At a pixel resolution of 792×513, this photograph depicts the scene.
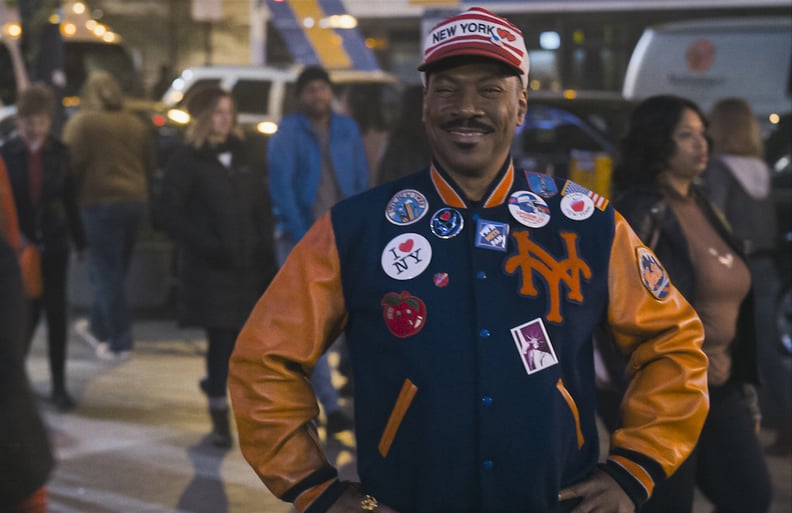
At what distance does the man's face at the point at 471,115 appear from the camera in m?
2.73

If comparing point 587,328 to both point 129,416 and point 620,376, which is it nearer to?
point 620,376

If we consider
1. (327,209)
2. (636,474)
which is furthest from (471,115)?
(327,209)

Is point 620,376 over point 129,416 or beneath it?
over

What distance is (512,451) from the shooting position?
2635mm

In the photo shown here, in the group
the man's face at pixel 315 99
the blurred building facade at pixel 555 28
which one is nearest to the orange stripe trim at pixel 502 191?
the man's face at pixel 315 99

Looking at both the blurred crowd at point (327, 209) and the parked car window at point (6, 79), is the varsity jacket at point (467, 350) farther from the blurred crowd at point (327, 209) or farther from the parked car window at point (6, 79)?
the parked car window at point (6, 79)

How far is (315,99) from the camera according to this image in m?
7.77

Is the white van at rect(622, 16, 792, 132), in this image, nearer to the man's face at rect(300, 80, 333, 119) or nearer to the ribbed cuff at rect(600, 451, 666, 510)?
the man's face at rect(300, 80, 333, 119)

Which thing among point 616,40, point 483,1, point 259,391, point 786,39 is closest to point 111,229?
point 483,1

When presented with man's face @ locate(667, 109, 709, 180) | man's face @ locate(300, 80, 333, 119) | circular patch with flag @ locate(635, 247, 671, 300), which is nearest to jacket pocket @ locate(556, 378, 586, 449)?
circular patch with flag @ locate(635, 247, 671, 300)

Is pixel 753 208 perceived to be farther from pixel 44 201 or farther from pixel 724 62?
pixel 724 62

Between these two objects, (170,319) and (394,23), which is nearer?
(170,319)

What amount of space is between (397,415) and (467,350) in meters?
0.19

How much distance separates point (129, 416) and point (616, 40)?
11902 mm
